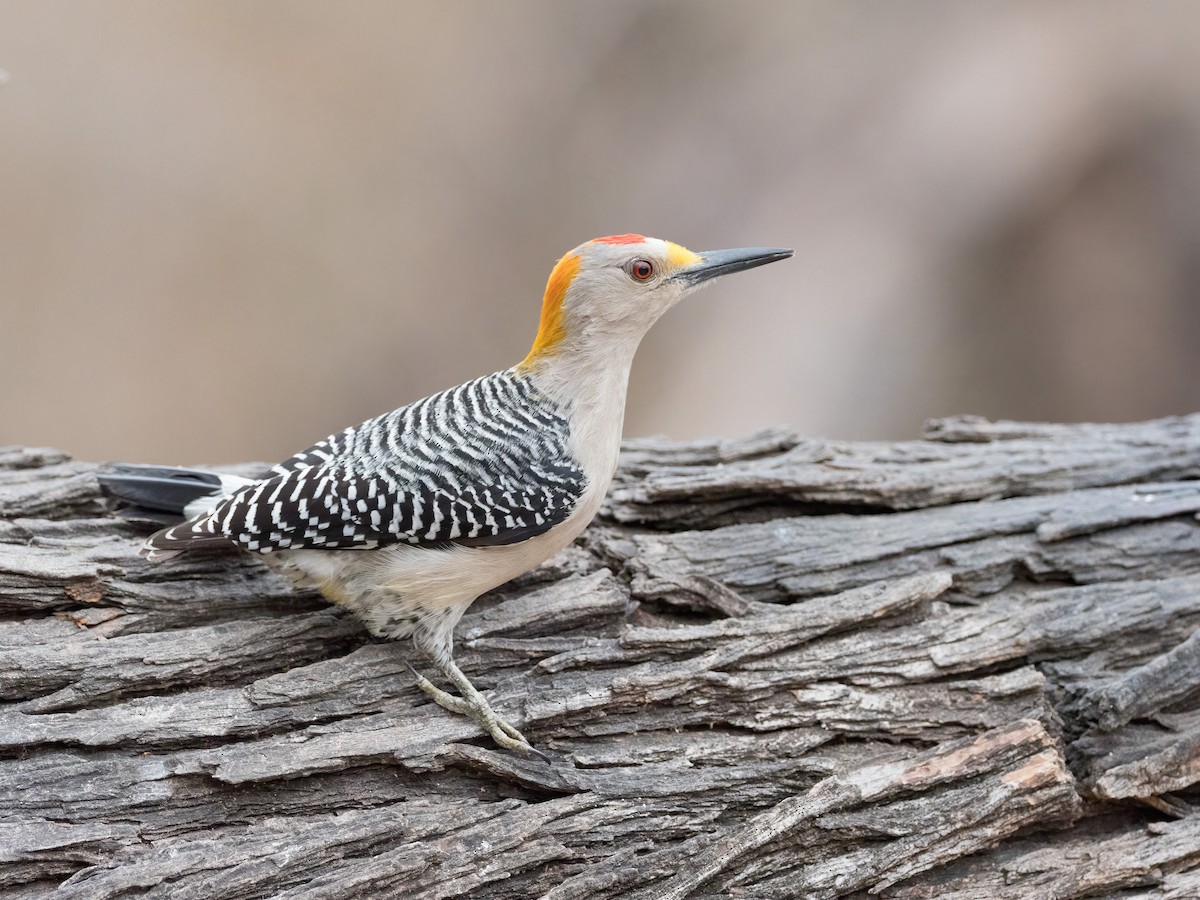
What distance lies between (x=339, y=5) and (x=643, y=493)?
844 centimetres

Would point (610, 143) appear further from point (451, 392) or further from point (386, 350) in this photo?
point (451, 392)

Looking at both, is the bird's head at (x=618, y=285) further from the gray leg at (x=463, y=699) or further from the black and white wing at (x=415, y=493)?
the gray leg at (x=463, y=699)

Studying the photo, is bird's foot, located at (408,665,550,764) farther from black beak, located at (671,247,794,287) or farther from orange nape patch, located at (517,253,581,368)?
black beak, located at (671,247,794,287)

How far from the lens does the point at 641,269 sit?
3.62 m

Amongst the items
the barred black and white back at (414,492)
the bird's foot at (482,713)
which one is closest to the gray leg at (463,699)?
the bird's foot at (482,713)

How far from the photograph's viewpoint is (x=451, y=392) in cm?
393

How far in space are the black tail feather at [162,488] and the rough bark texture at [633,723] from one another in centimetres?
17

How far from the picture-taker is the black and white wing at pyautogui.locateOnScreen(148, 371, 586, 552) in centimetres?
335

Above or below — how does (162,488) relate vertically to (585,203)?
below

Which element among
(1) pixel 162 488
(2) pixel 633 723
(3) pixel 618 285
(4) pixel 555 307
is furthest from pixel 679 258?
(1) pixel 162 488

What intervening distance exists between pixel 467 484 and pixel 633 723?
108 cm

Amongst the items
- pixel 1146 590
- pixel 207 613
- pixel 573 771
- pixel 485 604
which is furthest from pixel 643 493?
pixel 1146 590

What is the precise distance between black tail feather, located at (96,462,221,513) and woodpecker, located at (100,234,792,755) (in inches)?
0.9

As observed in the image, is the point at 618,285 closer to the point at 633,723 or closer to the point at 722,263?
the point at 722,263
